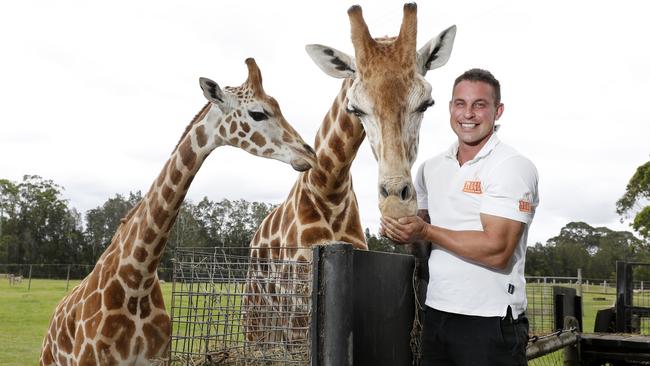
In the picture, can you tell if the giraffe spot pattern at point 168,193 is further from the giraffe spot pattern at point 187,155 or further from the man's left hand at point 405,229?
the man's left hand at point 405,229

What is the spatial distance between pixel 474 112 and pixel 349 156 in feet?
7.53

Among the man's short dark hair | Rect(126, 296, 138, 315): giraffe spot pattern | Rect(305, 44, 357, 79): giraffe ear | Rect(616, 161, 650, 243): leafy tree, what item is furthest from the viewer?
Rect(616, 161, 650, 243): leafy tree

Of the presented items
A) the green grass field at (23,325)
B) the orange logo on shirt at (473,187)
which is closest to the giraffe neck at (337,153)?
the orange logo on shirt at (473,187)

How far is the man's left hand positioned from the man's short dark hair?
632mm

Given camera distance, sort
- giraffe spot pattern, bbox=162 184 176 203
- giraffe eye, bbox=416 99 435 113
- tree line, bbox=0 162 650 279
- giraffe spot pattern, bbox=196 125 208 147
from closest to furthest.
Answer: giraffe eye, bbox=416 99 435 113
giraffe spot pattern, bbox=162 184 176 203
giraffe spot pattern, bbox=196 125 208 147
tree line, bbox=0 162 650 279

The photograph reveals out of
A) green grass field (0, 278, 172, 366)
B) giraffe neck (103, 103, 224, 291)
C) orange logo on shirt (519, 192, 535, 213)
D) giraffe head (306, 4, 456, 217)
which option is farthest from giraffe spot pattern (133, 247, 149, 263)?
green grass field (0, 278, 172, 366)

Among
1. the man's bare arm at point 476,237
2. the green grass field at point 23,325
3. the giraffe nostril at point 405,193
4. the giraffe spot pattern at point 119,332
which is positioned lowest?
the green grass field at point 23,325

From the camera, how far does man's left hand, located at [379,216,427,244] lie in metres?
2.38

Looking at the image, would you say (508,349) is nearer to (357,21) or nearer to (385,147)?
(385,147)

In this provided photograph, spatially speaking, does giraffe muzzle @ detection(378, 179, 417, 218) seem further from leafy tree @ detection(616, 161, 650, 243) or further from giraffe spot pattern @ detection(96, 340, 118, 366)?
leafy tree @ detection(616, 161, 650, 243)

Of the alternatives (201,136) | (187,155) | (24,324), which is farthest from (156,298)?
(24,324)

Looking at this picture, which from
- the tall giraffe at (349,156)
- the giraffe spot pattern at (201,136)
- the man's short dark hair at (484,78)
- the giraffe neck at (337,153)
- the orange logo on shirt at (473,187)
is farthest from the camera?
the giraffe spot pattern at (201,136)

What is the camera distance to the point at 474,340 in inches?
94.8

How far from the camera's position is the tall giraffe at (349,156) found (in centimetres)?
272
